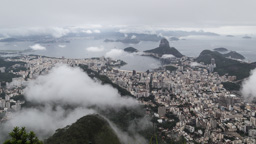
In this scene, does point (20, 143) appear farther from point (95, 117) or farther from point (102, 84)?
point (102, 84)

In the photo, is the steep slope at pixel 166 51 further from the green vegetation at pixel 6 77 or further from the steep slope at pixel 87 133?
the steep slope at pixel 87 133

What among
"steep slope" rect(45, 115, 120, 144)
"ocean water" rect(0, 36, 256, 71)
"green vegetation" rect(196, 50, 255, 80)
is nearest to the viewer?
"steep slope" rect(45, 115, 120, 144)

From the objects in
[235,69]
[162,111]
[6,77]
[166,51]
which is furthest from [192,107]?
[166,51]

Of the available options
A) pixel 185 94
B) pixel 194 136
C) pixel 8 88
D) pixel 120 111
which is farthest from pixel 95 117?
pixel 8 88

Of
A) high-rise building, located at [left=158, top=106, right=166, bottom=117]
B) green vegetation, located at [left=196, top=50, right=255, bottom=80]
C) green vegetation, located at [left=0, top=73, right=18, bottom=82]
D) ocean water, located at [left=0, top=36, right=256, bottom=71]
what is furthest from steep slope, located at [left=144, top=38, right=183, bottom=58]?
green vegetation, located at [left=0, top=73, right=18, bottom=82]

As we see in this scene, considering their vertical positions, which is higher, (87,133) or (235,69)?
(235,69)

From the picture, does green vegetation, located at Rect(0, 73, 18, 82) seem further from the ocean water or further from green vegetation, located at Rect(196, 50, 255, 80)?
green vegetation, located at Rect(196, 50, 255, 80)

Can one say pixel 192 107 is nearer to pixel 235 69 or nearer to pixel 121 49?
pixel 235 69

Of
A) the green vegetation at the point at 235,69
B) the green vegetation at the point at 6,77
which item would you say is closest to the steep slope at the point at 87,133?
the green vegetation at the point at 6,77
